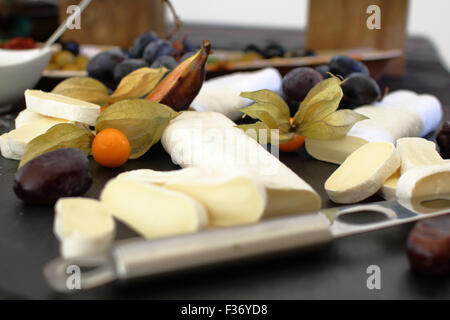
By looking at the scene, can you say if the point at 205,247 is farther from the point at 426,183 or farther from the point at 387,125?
the point at 387,125

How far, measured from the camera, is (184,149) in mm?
715

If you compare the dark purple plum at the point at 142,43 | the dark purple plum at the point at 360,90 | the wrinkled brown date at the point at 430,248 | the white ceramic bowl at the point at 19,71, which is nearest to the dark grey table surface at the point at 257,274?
the wrinkled brown date at the point at 430,248

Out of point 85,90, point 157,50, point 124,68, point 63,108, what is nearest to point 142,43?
point 157,50

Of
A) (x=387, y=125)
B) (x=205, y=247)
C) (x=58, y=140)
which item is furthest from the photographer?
(x=387, y=125)

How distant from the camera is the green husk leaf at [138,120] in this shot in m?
0.75

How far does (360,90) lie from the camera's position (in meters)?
0.92

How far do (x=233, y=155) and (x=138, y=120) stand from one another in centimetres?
18

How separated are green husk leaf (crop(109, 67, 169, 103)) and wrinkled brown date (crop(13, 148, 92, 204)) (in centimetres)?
29

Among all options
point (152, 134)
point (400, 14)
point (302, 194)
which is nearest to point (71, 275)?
point (302, 194)

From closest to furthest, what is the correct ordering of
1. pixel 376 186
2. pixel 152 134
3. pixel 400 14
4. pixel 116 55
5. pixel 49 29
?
pixel 376 186
pixel 152 134
pixel 116 55
pixel 400 14
pixel 49 29

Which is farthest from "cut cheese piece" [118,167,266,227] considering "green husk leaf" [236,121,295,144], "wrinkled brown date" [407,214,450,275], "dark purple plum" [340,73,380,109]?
"dark purple plum" [340,73,380,109]

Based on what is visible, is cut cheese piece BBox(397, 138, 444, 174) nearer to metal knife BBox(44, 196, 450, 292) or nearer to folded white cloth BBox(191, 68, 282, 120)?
metal knife BBox(44, 196, 450, 292)
